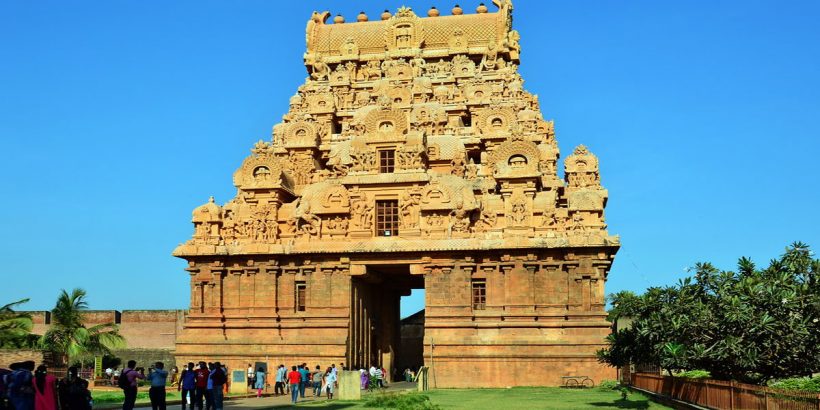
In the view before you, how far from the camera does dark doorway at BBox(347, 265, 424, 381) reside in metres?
44.8

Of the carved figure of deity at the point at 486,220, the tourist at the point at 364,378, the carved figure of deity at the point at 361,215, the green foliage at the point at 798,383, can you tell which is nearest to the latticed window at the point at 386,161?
the carved figure of deity at the point at 361,215

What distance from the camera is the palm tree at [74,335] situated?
49344mm

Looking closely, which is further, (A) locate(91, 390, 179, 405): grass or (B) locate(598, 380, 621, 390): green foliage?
(B) locate(598, 380, 621, 390): green foliage

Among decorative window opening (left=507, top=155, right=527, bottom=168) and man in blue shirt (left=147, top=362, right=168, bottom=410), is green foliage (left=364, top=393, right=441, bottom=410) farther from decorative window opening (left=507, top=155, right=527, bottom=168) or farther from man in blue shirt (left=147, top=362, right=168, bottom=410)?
decorative window opening (left=507, top=155, right=527, bottom=168)

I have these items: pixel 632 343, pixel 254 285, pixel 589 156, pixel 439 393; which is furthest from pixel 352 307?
pixel 632 343

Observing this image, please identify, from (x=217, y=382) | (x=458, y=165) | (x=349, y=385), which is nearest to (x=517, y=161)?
(x=458, y=165)

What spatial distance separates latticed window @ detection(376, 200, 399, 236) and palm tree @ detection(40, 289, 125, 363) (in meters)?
17.0

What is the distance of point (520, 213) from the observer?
43.2 metres

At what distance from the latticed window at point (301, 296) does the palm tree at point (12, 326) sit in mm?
11470

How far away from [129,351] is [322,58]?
2086cm

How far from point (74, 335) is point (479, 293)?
21.4 meters

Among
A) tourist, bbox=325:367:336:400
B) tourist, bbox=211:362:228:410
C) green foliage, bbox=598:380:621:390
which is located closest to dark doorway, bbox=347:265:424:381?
tourist, bbox=325:367:336:400

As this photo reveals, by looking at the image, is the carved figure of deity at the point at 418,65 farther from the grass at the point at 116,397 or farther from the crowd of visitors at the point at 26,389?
the crowd of visitors at the point at 26,389

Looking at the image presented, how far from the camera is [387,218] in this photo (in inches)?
1763
